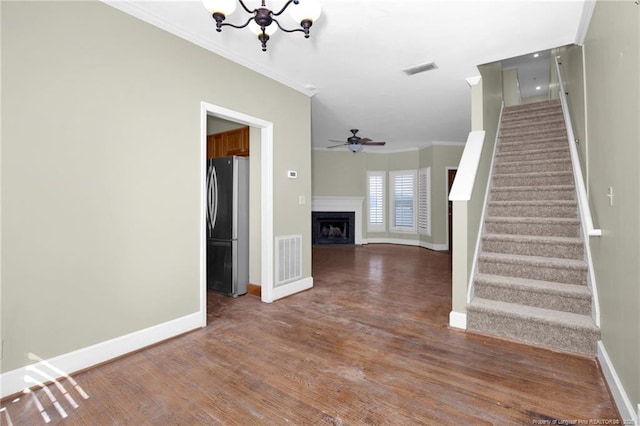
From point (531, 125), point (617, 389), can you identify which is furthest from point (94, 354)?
point (531, 125)

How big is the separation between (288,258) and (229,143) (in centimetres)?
182

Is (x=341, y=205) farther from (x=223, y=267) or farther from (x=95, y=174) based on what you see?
(x=95, y=174)

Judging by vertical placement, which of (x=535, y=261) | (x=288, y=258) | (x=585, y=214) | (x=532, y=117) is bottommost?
(x=288, y=258)

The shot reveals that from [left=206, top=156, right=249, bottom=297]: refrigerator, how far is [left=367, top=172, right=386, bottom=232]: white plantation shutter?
557 centimetres

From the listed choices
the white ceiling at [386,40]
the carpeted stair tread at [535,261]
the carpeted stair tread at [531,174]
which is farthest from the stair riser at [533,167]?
the carpeted stair tread at [535,261]

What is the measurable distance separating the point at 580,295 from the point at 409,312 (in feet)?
4.97

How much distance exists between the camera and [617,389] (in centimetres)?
187

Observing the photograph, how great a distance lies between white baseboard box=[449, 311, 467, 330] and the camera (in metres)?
3.04

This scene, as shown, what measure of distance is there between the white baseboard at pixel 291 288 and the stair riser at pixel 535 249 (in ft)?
7.41

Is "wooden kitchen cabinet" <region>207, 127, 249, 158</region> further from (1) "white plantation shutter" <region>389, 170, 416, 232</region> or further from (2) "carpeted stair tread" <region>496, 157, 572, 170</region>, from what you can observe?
(1) "white plantation shutter" <region>389, 170, 416, 232</region>

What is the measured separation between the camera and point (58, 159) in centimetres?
220

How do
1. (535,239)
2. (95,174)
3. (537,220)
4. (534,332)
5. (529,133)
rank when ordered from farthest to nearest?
(529,133)
(537,220)
(535,239)
(534,332)
(95,174)

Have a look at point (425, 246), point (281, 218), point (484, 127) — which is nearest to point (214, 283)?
point (281, 218)

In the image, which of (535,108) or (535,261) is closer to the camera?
(535,261)
